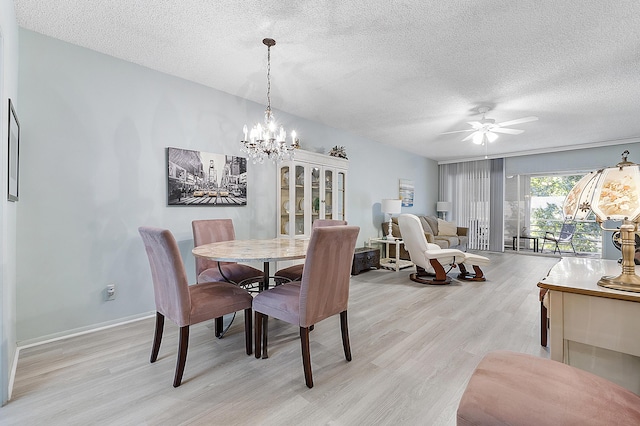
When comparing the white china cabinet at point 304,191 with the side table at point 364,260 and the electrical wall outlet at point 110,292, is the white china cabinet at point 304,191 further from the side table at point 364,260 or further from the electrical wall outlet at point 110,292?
the electrical wall outlet at point 110,292

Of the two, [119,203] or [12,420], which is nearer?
[12,420]

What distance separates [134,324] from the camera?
272cm

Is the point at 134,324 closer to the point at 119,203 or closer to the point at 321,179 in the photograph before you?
the point at 119,203

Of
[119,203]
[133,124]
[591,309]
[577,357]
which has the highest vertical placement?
[133,124]

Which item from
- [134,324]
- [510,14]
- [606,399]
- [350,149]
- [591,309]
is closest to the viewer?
[606,399]

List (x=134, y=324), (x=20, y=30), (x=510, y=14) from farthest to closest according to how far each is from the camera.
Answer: (x=134, y=324) < (x=20, y=30) < (x=510, y=14)

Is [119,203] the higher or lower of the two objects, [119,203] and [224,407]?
the higher

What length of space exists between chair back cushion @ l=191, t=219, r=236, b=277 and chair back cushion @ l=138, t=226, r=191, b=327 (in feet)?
3.07

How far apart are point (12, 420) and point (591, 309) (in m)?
2.74

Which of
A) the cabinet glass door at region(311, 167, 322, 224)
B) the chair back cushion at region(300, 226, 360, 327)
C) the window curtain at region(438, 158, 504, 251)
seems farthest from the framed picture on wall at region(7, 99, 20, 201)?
the window curtain at region(438, 158, 504, 251)

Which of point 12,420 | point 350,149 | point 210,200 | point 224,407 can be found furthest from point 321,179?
point 12,420

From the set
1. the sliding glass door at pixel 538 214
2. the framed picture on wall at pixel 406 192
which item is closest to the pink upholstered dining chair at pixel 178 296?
Result: the framed picture on wall at pixel 406 192

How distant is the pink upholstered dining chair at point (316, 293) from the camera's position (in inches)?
69.0

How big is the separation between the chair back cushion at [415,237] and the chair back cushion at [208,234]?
2.42 metres
